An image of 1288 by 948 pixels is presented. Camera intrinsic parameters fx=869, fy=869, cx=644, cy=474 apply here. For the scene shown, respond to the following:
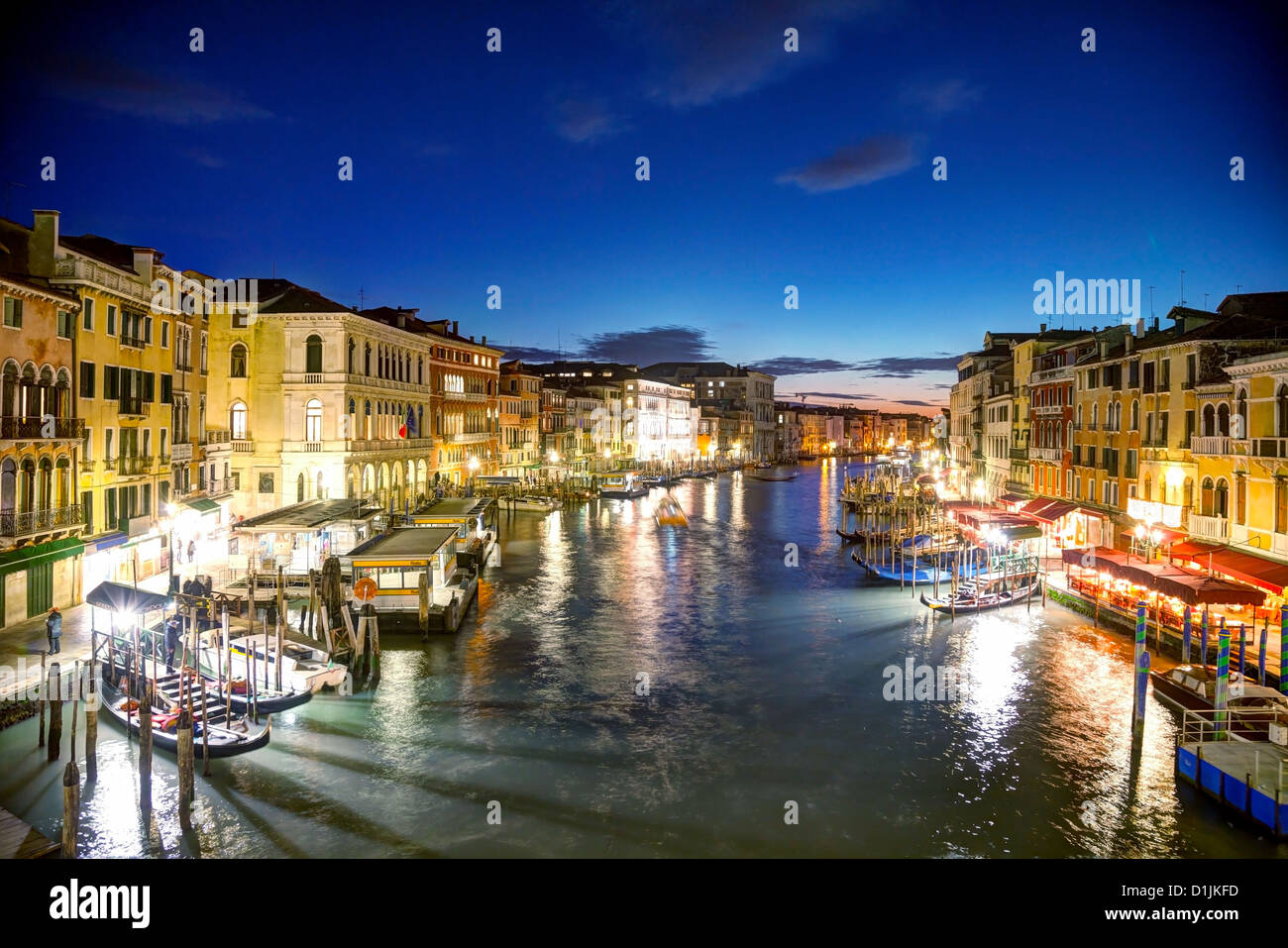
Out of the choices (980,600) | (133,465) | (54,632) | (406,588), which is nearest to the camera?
(54,632)

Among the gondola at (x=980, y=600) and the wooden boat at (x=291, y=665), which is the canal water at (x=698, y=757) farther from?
the gondola at (x=980, y=600)

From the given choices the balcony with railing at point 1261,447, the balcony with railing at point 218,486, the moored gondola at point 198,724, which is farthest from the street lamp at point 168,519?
the balcony with railing at point 1261,447

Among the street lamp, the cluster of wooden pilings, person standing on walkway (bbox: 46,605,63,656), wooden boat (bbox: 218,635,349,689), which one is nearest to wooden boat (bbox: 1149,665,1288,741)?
wooden boat (bbox: 218,635,349,689)

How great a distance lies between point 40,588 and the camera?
22016 mm

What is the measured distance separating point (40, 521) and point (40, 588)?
184 centimetres

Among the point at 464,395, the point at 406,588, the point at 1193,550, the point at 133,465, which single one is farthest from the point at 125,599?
the point at 464,395

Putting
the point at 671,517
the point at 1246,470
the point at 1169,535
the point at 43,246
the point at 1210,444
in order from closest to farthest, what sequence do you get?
the point at 43,246 < the point at 1246,470 < the point at 1210,444 < the point at 1169,535 < the point at 671,517

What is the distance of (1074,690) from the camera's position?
19656mm

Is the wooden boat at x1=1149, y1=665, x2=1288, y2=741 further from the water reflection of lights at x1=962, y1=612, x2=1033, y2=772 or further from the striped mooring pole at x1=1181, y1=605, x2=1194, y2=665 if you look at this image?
the water reflection of lights at x1=962, y1=612, x2=1033, y2=772

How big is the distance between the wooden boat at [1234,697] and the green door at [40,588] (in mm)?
25666

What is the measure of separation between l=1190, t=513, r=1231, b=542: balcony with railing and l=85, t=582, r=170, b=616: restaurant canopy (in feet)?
92.7

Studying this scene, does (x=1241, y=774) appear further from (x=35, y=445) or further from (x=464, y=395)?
(x=464, y=395)
